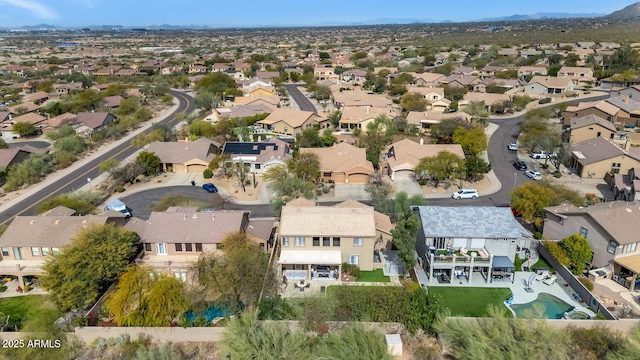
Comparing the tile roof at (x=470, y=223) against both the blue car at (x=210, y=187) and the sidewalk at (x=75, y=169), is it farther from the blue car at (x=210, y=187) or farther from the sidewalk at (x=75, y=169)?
the sidewalk at (x=75, y=169)

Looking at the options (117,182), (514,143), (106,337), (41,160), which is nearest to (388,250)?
(106,337)

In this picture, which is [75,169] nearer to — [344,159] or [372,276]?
[344,159]

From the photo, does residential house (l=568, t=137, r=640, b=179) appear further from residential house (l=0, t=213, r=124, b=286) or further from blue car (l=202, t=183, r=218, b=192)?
residential house (l=0, t=213, r=124, b=286)

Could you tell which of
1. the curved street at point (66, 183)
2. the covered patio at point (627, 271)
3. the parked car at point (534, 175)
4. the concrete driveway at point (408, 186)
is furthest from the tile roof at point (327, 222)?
the curved street at point (66, 183)

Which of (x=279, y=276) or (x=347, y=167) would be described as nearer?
(x=279, y=276)

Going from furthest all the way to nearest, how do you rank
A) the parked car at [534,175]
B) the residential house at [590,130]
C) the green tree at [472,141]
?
the residential house at [590,130] → the green tree at [472,141] → the parked car at [534,175]

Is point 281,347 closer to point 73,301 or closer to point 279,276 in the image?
point 279,276

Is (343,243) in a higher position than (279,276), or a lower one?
higher

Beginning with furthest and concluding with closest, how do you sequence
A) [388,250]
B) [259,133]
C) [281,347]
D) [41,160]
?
[259,133]
[41,160]
[388,250]
[281,347]
